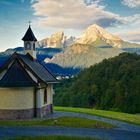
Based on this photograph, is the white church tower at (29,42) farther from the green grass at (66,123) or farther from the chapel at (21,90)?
the green grass at (66,123)

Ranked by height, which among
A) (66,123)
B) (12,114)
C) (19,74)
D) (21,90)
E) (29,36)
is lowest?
(66,123)

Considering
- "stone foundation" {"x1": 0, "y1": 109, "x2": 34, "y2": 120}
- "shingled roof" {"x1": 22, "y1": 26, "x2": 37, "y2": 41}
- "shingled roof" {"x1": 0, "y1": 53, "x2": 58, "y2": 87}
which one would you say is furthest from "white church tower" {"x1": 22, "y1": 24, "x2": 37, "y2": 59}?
"stone foundation" {"x1": 0, "y1": 109, "x2": 34, "y2": 120}

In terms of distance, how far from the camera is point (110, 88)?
111 meters

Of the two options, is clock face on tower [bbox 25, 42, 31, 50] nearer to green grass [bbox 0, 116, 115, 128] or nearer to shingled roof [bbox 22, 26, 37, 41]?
shingled roof [bbox 22, 26, 37, 41]

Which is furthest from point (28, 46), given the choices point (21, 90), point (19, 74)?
point (21, 90)

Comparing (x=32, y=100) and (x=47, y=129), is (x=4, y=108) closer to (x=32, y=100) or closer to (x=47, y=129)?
(x=32, y=100)

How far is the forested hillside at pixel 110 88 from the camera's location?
98.1 meters

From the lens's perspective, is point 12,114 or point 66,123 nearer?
point 66,123

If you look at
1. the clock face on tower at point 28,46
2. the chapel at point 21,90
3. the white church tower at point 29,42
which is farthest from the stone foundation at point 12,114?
the clock face on tower at point 28,46

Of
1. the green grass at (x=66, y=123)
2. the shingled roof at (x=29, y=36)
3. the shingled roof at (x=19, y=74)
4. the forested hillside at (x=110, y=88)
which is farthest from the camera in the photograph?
the forested hillside at (x=110, y=88)

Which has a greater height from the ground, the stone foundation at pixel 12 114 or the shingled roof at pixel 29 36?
the shingled roof at pixel 29 36

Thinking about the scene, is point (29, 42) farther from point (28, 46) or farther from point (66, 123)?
point (66, 123)

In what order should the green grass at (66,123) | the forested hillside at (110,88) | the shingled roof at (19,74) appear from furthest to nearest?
the forested hillside at (110,88) < the shingled roof at (19,74) < the green grass at (66,123)

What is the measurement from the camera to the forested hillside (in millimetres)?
98062
